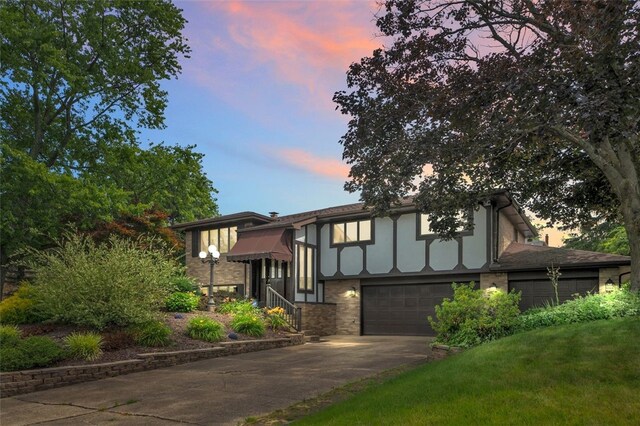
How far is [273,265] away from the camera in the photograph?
Answer: 77.4 ft

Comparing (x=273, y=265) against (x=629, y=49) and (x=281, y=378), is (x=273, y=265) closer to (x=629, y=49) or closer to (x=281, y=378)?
(x=281, y=378)

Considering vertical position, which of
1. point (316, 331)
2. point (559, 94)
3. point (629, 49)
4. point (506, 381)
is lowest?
point (316, 331)

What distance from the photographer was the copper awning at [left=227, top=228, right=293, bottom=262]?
72.5 feet

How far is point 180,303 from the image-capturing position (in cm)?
1781

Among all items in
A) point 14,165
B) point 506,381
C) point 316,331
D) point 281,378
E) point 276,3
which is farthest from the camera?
point 316,331

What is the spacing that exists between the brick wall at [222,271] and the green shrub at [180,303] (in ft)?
20.6

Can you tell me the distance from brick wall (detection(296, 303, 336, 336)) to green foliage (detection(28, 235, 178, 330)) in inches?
345

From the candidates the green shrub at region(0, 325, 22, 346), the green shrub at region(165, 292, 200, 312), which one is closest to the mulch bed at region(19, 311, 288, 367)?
the green shrub at region(0, 325, 22, 346)

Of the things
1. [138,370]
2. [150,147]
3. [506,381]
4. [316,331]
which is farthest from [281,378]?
[150,147]

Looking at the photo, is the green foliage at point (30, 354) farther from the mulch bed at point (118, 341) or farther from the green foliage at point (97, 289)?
the green foliage at point (97, 289)

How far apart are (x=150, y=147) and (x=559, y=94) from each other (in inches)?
809

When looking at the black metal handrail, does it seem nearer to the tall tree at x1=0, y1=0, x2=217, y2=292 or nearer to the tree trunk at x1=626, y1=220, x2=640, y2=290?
the tall tree at x1=0, y1=0, x2=217, y2=292

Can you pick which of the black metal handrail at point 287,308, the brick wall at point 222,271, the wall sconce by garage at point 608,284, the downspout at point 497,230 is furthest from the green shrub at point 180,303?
the wall sconce by garage at point 608,284

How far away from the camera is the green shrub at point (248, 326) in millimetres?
16422
